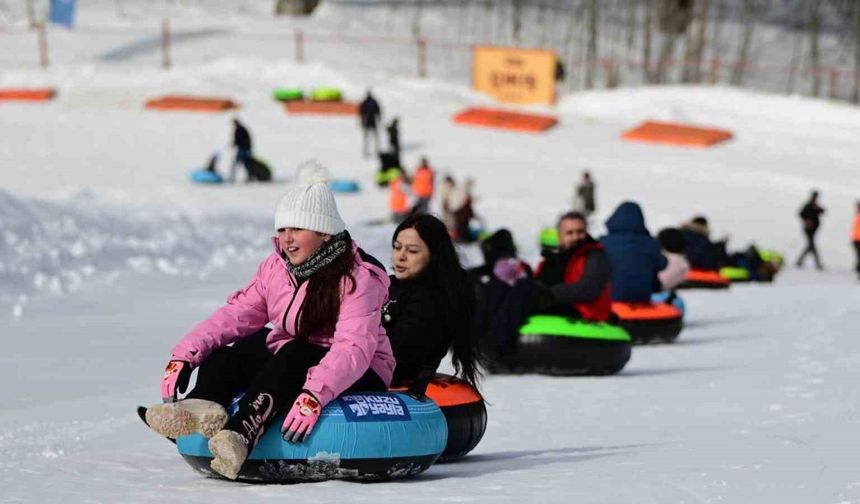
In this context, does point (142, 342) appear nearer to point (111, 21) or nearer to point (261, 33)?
point (261, 33)

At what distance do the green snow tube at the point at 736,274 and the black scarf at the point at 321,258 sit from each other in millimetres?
16680

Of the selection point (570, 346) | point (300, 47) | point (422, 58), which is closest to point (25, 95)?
point (300, 47)

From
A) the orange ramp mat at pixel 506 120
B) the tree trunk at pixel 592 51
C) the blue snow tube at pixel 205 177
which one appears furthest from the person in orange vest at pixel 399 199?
the tree trunk at pixel 592 51

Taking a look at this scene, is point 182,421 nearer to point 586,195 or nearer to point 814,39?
point 586,195

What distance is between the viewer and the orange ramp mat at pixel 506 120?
35719 mm

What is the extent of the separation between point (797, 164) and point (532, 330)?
2305cm

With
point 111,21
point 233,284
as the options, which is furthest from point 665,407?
point 111,21

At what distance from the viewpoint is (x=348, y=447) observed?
5.88 meters

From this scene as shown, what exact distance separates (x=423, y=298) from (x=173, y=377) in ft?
4.23

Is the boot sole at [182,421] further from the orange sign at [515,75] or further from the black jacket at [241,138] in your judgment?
the orange sign at [515,75]

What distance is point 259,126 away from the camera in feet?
117

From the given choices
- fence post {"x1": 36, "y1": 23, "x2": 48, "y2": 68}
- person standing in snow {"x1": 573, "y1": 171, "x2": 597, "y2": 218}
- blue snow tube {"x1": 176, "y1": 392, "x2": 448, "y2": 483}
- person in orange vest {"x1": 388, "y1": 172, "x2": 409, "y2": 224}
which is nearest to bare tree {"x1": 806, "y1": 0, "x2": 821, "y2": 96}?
fence post {"x1": 36, "y1": 23, "x2": 48, "y2": 68}

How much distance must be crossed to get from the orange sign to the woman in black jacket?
3294 centimetres

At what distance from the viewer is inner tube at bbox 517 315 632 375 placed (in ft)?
36.2
